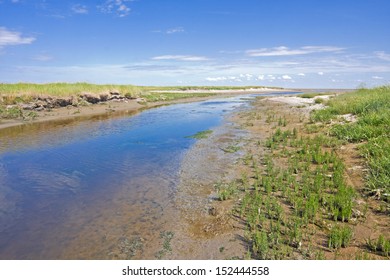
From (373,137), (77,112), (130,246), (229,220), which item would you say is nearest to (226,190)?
(229,220)

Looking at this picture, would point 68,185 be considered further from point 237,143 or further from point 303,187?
point 237,143

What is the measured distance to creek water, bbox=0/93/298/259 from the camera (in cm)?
664

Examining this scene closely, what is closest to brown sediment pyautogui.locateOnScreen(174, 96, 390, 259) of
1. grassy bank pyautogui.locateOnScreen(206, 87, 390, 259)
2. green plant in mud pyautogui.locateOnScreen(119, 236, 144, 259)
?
grassy bank pyautogui.locateOnScreen(206, 87, 390, 259)

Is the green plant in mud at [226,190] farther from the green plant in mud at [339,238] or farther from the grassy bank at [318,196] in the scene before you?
the green plant in mud at [339,238]

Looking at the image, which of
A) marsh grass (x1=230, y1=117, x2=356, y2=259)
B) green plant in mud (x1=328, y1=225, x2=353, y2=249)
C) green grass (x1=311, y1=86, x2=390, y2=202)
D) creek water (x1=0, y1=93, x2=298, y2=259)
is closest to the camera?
green plant in mud (x1=328, y1=225, x2=353, y2=249)

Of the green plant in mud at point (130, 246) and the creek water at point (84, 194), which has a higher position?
the creek water at point (84, 194)

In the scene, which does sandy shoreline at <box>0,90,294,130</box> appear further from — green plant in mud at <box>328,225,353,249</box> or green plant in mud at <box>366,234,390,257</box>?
green plant in mud at <box>366,234,390,257</box>

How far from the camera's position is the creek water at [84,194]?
6.64 m

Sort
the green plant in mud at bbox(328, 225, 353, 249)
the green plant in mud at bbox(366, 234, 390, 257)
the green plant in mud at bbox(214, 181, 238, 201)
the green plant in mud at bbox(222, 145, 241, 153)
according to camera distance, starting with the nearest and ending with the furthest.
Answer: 1. the green plant in mud at bbox(366, 234, 390, 257)
2. the green plant in mud at bbox(328, 225, 353, 249)
3. the green plant in mud at bbox(214, 181, 238, 201)
4. the green plant in mud at bbox(222, 145, 241, 153)

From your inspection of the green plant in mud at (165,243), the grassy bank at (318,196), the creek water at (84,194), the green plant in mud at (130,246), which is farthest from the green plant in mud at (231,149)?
the green plant in mud at (130,246)

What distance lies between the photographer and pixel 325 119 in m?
20.2

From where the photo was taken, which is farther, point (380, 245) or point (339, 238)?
point (339, 238)

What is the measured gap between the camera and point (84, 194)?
31.3 feet

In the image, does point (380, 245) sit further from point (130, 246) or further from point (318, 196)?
point (130, 246)
